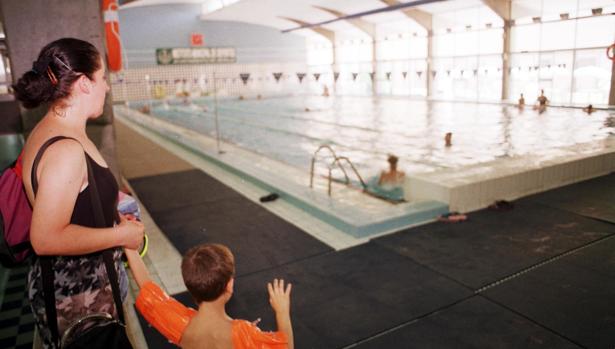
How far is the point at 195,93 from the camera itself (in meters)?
30.9

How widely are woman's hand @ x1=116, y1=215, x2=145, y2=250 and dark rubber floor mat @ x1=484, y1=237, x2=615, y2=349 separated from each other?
239 centimetres

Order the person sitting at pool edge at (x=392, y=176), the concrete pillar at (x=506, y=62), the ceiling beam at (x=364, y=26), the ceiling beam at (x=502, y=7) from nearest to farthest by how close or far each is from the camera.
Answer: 1. the person sitting at pool edge at (x=392, y=176)
2. the ceiling beam at (x=502, y=7)
3. the concrete pillar at (x=506, y=62)
4. the ceiling beam at (x=364, y=26)

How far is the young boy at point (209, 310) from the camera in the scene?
55.3 inches

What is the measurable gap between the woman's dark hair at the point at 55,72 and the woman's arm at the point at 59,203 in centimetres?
18

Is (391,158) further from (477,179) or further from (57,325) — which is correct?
(57,325)

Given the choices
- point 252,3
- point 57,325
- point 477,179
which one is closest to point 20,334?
point 57,325

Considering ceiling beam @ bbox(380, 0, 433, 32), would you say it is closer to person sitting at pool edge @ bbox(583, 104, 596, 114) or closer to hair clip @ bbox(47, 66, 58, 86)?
person sitting at pool edge @ bbox(583, 104, 596, 114)

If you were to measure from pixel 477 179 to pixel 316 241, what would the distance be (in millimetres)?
2098

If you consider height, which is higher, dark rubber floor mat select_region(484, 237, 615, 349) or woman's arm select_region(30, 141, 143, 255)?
woman's arm select_region(30, 141, 143, 255)

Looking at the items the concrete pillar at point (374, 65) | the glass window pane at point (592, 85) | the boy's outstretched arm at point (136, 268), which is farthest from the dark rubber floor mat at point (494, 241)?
the concrete pillar at point (374, 65)

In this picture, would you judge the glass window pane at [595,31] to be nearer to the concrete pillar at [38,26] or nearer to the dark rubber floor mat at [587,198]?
the dark rubber floor mat at [587,198]

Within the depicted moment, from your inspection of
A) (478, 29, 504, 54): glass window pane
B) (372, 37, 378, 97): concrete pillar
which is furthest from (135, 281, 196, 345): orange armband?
(372, 37, 378, 97): concrete pillar

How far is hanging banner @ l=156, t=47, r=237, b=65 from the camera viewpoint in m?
31.1

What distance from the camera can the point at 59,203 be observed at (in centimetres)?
121
